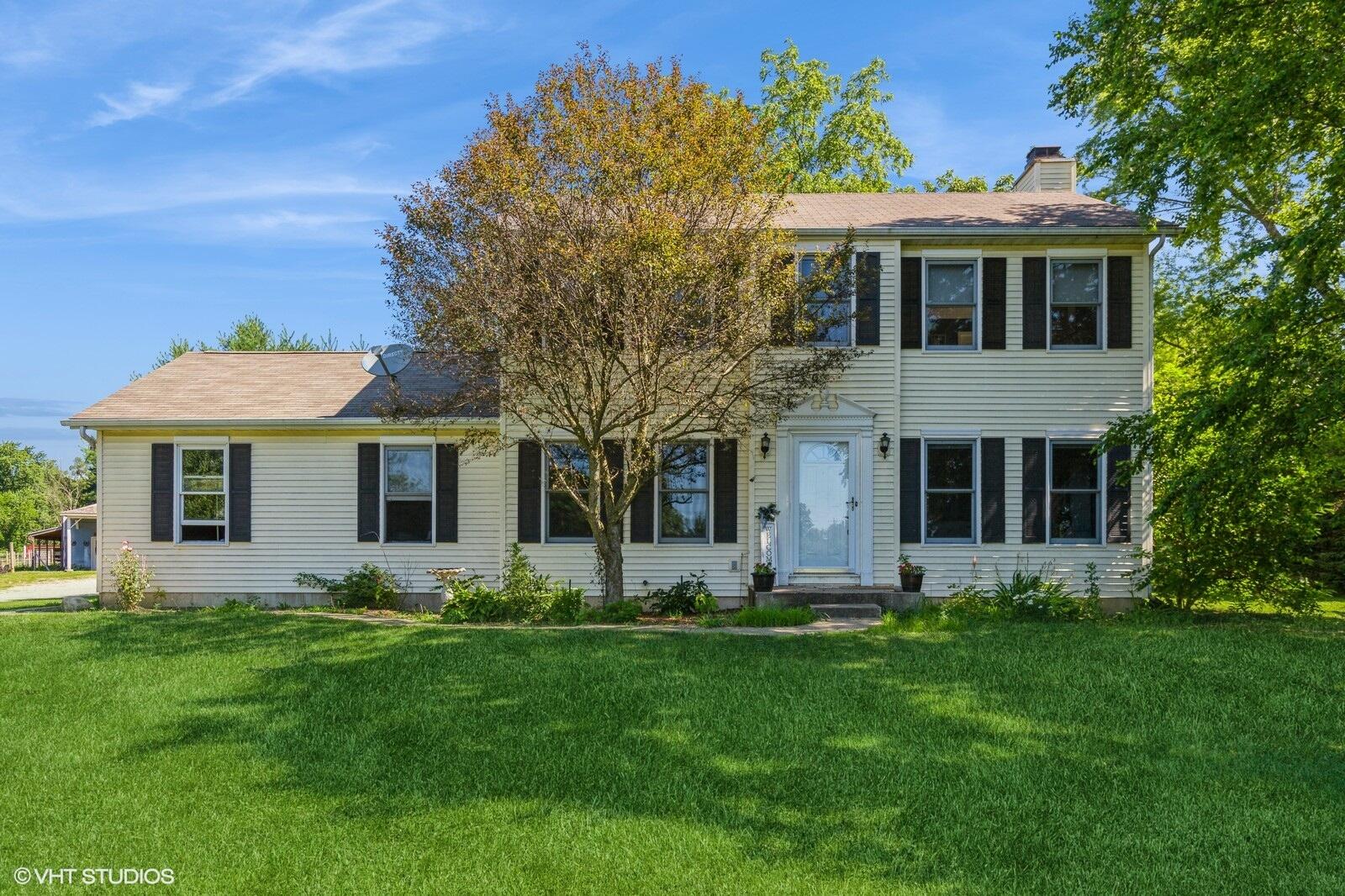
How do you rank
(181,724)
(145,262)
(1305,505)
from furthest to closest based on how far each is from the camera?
(145,262), (1305,505), (181,724)

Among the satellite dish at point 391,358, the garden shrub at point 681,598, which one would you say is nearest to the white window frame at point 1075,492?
the garden shrub at point 681,598

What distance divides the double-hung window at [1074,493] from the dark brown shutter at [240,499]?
12.4 meters

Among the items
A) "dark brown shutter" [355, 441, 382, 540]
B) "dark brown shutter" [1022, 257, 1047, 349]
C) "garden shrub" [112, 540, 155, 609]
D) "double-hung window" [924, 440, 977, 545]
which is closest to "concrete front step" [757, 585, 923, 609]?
"double-hung window" [924, 440, 977, 545]

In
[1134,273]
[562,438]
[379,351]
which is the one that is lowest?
[562,438]

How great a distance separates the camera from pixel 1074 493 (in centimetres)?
1416

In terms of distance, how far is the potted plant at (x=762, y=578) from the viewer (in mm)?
13461

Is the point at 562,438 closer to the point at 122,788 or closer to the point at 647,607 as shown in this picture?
Result: the point at 647,607

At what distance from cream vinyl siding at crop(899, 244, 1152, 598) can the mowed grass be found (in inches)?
163

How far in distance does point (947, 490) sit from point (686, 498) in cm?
392

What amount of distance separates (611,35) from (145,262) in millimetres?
17470

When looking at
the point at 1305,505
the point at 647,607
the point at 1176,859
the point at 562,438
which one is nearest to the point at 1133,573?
the point at 1305,505

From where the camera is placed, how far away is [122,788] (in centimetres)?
594

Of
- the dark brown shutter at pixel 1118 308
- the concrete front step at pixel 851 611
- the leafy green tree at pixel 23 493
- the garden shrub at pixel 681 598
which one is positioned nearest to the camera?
the concrete front step at pixel 851 611

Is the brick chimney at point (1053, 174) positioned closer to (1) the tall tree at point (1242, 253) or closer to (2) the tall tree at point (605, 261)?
(1) the tall tree at point (1242, 253)
